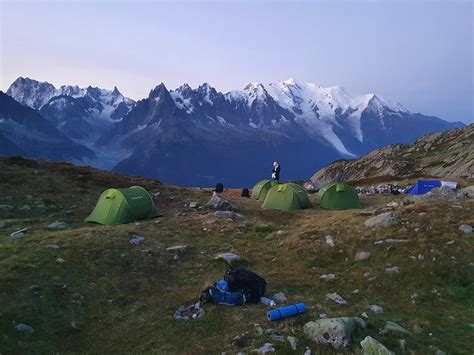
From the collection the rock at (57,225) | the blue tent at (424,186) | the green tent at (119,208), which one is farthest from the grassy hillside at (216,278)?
the blue tent at (424,186)

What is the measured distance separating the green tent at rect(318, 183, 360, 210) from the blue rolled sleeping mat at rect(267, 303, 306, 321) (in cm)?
2396

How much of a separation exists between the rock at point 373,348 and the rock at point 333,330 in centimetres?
49

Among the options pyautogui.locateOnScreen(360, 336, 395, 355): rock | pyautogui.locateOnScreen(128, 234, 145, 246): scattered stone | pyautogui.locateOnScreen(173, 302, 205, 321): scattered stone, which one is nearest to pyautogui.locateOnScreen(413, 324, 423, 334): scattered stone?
pyautogui.locateOnScreen(360, 336, 395, 355): rock

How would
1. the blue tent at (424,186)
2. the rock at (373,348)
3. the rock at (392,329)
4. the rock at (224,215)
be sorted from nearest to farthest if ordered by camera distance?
the rock at (373,348)
the rock at (392,329)
the rock at (224,215)
the blue tent at (424,186)

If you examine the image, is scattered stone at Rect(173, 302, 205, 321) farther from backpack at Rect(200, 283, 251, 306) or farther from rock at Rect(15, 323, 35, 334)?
rock at Rect(15, 323, 35, 334)

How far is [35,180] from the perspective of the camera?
39.1m

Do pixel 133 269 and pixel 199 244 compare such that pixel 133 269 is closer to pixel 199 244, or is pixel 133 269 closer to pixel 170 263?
pixel 170 263

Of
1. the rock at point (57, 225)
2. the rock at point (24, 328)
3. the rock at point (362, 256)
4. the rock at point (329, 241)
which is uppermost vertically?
the rock at point (329, 241)

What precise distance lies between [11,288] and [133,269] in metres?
4.84

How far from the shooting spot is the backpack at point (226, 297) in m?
15.5

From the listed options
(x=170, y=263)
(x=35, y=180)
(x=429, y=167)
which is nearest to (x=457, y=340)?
(x=170, y=263)

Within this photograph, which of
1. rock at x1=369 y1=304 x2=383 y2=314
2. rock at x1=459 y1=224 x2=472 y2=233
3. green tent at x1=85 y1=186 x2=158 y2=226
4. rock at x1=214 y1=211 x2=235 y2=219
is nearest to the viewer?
rock at x1=369 y1=304 x2=383 y2=314

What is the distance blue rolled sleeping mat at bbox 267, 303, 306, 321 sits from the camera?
1398 cm

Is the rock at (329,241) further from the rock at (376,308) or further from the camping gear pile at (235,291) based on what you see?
the camping gear pile at (235,291)
